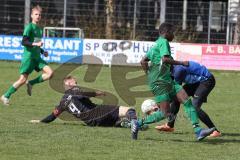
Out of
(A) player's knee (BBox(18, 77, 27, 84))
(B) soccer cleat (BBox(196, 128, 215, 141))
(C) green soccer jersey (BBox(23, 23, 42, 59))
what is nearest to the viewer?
(B) soccer cleat (BBox(196, 128, 215, 141))

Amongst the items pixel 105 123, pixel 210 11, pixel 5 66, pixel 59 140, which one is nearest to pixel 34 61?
pixel 105 123

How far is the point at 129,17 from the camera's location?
1337 inches

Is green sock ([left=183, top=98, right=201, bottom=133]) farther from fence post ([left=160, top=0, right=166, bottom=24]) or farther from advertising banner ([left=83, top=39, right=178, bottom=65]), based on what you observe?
fence post ([left=160, top=0, right=166, bottom=24])

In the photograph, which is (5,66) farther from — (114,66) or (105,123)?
(105,123)

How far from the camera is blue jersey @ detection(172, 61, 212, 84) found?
10.8 meters

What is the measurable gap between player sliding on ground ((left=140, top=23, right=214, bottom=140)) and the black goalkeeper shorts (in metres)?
1.32

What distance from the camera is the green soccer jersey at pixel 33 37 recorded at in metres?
14.6

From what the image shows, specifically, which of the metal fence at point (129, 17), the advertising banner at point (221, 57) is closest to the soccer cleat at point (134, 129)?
the advertising banner at point (221, 57)

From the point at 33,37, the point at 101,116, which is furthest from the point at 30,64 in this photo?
the point at 101,116

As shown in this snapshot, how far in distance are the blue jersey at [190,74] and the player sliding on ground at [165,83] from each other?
0.30m

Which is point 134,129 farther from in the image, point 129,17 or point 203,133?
point 129,17

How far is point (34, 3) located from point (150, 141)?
25.6 metres

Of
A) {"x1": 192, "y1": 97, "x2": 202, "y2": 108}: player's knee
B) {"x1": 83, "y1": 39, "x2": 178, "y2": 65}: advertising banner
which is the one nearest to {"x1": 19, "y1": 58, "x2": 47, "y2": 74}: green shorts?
{"x1": 192, "y1": 97, "x2": 202, "y2": 108}: player's knee

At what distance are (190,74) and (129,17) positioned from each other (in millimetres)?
23150
